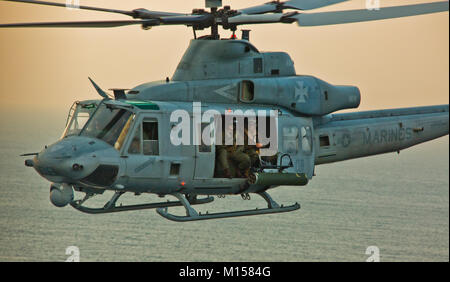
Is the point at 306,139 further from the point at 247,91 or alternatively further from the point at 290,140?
the point at 247,91

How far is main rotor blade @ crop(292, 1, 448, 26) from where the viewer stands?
19.8 m

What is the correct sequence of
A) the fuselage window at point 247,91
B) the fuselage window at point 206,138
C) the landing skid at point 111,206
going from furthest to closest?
1. the fuselage window at point 247,91
2. the fuselage window at point 206,138
3. the landing skid at point 111,206

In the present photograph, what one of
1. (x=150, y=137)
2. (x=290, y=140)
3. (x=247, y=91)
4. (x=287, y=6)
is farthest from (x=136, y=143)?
(x=287, y=6)

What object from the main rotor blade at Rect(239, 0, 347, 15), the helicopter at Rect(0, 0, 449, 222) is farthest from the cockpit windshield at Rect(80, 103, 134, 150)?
the main rotor blade at Rect(239, 0, 347, 15)

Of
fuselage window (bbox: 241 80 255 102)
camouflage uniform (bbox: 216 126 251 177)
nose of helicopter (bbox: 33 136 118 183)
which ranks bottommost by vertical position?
camouflage uniform (bbox: 216 126 251 177)

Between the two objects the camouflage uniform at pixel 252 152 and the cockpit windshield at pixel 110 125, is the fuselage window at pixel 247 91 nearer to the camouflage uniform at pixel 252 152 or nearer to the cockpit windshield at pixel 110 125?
the camouflage uniform at pixel 252 152

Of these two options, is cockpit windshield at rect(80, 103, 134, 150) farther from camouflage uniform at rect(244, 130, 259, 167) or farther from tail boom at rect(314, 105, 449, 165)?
tail boom at rect(314, 105, 449, 165)

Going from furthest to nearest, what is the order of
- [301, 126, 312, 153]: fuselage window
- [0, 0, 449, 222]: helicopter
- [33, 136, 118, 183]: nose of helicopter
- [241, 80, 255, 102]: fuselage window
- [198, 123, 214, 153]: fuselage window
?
[301, 126, 312, 153]: fuselage window < [241, 80, 255, 102]: fuselage window < [198, 123, 214, 153]: fuselage window < [0, 0, 449, 222]: helicopter < [33, 136, 118, 183]: nose of helicopter

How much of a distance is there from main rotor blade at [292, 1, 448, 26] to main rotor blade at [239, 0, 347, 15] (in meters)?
2.85

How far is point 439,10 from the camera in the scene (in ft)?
66.3

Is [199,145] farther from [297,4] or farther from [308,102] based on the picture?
[297,4]

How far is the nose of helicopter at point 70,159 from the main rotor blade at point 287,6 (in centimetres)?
708

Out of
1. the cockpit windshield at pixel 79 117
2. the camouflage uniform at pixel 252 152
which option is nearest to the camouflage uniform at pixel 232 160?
the camouflage uniform at pixel 252 152

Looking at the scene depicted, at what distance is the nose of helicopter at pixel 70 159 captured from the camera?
18.6 meters
